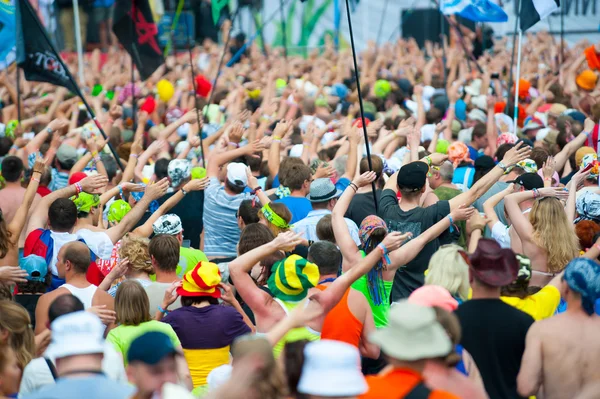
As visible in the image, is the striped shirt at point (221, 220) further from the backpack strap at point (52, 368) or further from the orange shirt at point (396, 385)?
the orange shirt at point (396, 385)

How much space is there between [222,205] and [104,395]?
493 centimetres

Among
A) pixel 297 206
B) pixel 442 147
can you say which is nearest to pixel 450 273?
pixel 297 206

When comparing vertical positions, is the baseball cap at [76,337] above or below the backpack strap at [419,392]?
above

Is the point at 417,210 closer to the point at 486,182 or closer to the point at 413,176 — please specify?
the point at 413,176

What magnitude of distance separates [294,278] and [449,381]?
1464mm

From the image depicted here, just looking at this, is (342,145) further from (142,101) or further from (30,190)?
(142,101)

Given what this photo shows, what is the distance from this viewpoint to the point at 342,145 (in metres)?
10.6

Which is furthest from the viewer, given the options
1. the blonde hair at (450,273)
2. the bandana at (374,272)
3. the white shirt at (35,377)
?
the bandana at (374,272)

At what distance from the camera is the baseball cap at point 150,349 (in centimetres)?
347

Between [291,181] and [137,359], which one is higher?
[137,359]

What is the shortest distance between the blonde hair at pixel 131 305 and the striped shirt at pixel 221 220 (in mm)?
3217

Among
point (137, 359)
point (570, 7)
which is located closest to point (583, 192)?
point (137, 359)

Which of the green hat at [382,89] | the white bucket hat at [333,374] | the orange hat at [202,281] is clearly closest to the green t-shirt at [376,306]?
the orange hat at [202,281]

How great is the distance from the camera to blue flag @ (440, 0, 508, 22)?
12.4 m
